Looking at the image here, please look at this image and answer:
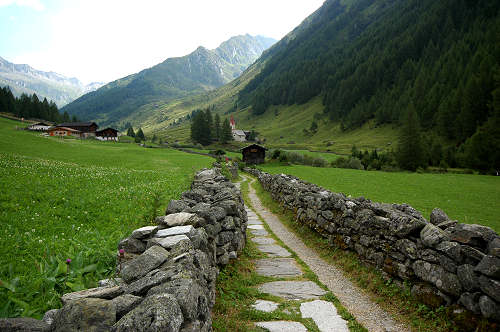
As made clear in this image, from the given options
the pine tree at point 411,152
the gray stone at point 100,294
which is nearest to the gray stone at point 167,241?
the gray stone at point 100,294

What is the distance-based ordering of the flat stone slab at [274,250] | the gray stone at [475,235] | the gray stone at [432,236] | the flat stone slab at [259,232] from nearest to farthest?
the gray stone at [475,235] → the gray stone at [432,236] → the flat stone slab at [274,250] → the flat stone slab at [259,232]

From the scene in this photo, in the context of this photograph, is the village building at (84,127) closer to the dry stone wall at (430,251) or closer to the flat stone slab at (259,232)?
the flat stone slab at (259,232)

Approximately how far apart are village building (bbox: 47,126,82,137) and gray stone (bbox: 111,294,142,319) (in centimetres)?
12396

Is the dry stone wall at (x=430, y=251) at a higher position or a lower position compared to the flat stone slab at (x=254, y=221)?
higher

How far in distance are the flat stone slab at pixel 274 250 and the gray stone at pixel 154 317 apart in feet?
26.7

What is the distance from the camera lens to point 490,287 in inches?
195

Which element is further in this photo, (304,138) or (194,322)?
(304,138)

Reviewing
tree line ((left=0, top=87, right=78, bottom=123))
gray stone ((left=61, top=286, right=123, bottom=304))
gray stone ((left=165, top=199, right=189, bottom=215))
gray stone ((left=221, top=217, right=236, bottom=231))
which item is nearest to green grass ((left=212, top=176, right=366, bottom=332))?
gray stone ((left=221, top=217, right=236, bottom=231))

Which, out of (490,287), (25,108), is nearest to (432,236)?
(490,287)

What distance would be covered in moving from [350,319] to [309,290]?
1.59 m

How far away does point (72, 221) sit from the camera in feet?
28.3

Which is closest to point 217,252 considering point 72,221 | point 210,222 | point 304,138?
point 210,222

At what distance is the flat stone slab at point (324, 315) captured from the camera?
5965mm

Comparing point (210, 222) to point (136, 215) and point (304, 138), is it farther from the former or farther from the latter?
point (304, 138)
